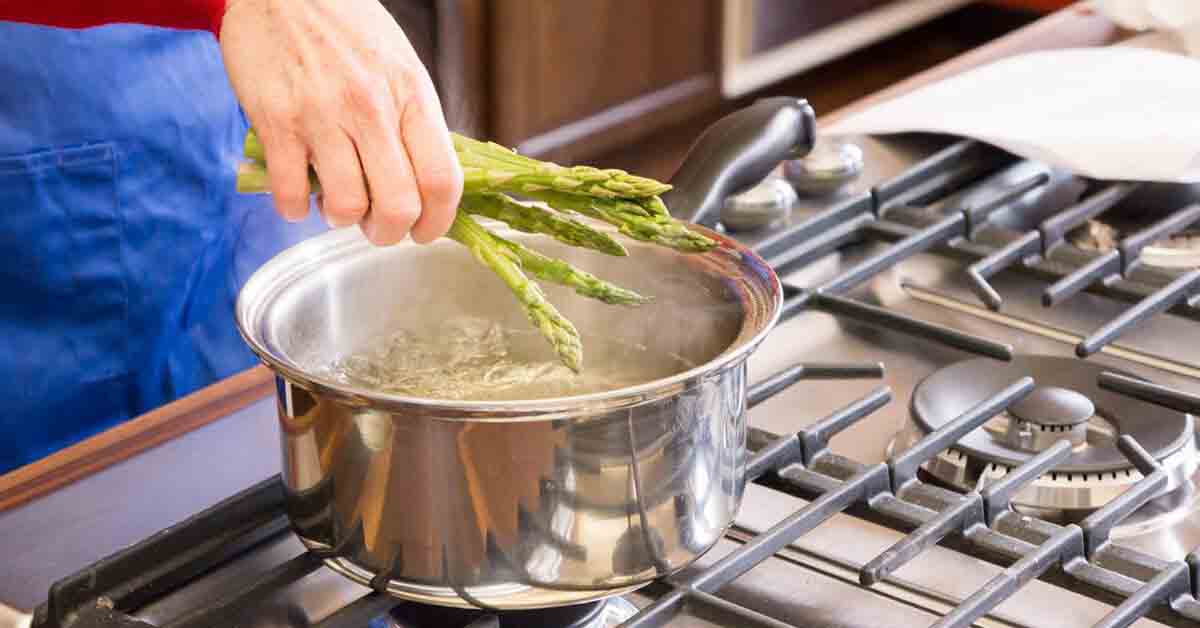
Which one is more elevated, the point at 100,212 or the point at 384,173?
the point at 384,173

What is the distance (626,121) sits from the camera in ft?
9.44

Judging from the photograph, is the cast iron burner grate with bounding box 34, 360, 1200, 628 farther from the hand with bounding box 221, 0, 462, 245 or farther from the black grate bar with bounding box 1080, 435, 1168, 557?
the hand with bounding box 221, 0, 462, 245

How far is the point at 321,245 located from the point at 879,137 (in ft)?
1.84

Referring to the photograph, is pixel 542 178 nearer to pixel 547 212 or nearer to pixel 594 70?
pixel 547 212

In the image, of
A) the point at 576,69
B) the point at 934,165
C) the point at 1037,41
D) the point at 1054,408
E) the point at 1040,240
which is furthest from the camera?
the point at 576,69

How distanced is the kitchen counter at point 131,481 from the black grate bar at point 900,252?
0.21 metres

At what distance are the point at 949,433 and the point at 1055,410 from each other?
0.07 m

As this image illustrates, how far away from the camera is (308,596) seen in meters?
0.66

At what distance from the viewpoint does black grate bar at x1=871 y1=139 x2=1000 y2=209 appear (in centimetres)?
103

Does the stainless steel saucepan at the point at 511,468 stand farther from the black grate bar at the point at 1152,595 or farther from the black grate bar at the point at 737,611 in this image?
the black grate bar at the point at 1152,595

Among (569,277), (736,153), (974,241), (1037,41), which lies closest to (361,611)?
(569,277)

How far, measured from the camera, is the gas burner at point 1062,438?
71cm

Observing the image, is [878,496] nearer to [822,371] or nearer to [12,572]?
[822,371]

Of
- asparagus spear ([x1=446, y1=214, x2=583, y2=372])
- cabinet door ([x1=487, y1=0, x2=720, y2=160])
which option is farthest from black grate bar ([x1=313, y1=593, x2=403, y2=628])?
cabinet door ([x1=487, y1=0, x2=720, y2=160])
